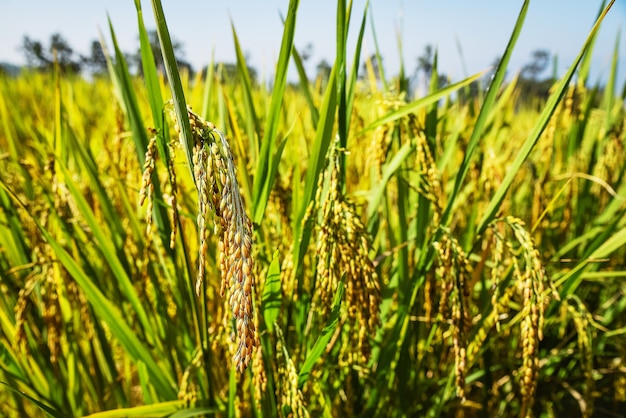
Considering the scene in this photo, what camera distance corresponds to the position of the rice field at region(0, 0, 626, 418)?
2.58 ft

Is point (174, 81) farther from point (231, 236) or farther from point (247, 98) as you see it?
point (247, 98)

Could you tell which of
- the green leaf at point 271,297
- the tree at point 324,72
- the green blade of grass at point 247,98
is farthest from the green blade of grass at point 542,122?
the tree at point 324,72

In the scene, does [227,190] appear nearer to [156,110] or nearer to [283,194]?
[156,110]

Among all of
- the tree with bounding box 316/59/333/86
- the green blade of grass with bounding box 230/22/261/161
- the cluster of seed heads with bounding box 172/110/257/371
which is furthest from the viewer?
the tree with bounding box 316/59/333/86

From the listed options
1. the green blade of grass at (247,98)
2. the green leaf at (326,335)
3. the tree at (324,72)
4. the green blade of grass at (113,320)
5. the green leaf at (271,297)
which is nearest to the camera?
the green leaf at (326,335)

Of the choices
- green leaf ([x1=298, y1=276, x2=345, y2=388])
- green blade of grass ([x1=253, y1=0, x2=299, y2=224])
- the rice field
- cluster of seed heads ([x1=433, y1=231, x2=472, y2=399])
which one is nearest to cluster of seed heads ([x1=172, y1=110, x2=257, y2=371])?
the rice field

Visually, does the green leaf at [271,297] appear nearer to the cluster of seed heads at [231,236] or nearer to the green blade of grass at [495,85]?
the cluster of seed heads at [231,236]

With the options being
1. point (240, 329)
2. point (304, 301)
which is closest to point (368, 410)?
point (304, 301)

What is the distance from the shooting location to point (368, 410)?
117cm

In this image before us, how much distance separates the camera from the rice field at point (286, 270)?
79cm

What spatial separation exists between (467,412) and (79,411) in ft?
4.14

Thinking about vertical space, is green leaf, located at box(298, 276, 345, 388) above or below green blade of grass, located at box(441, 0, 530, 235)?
below

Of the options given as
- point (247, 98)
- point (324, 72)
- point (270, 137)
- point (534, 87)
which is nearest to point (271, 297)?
point (270, 137)

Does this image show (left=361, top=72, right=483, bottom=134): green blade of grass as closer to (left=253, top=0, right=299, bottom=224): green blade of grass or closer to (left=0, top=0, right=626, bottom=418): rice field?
(left=0, top=0, right=626, bottom=418): rice field
